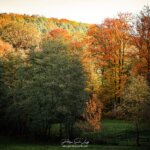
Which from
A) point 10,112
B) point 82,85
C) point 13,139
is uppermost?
point 82,85

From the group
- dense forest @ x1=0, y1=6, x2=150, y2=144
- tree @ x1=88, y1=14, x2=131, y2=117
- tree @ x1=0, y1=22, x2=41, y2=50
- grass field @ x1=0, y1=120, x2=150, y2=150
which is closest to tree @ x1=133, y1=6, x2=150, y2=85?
dense forest @ x1=0, y1=6, x2=150, y2=144

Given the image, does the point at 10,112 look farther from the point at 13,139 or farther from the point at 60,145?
the point at 60,145

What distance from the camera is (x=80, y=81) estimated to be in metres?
58.7

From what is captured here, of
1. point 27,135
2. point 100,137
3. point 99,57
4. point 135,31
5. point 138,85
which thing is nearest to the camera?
point 138,85

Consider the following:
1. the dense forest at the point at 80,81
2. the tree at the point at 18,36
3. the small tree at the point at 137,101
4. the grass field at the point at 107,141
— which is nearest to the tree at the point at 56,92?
the dense forest at the point at 80,81

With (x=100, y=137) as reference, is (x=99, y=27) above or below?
above

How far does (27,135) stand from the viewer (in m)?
67.2

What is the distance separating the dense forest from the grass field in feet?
6.68

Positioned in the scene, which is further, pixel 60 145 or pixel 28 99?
pixel 28 99

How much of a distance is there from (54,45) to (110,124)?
1677 centimetres

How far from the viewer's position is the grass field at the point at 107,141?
51625 millimetres

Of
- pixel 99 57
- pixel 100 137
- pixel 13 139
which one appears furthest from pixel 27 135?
pixel 99 57

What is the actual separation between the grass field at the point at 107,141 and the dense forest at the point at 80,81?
6.68ft

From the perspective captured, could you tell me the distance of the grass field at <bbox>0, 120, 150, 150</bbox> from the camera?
169 ft
